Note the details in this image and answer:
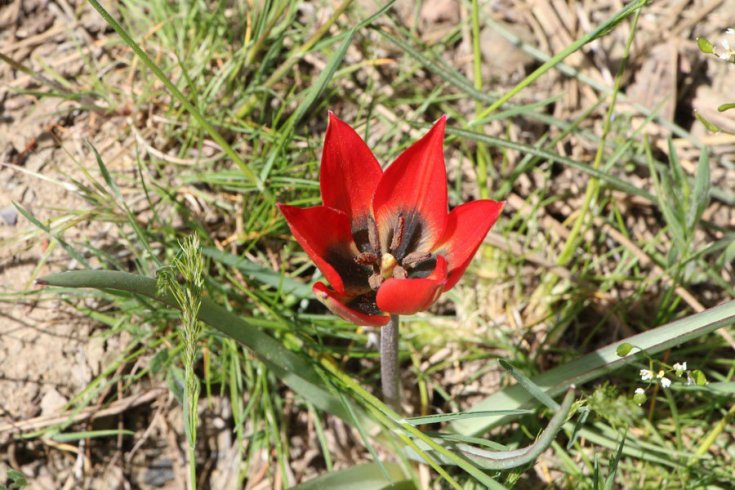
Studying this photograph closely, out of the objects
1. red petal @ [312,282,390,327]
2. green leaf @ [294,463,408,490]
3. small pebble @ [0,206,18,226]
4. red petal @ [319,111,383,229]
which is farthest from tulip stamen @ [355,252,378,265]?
small pebble @ [0,206,18,226]

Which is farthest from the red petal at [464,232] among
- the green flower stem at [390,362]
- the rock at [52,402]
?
the rock at [52,402]

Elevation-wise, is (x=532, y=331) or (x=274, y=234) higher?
(x=274, y=234)

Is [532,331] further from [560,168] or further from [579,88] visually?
[579,88]

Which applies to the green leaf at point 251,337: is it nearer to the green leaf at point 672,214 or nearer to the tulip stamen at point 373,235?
the tulip stamen at point 373,235

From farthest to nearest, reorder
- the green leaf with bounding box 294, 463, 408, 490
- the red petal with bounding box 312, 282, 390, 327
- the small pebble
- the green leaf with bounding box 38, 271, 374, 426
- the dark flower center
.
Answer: the small pebble < the green leaf with bounding box 294, 463, 408, 490 < the dark flower center < the red petal with bounding box 312, 282, 390, 327 < the green leaf with bounding box 38, 271, 374, 426

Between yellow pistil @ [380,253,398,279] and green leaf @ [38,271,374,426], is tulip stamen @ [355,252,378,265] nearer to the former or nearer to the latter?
yellow pistil @ [380,253,398,279]

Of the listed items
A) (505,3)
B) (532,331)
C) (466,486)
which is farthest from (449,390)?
(505,3)

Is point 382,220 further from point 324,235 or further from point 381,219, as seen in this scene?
point 324,235

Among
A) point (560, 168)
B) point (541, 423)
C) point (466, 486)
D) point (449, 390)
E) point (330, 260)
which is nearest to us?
point (330, 260)
